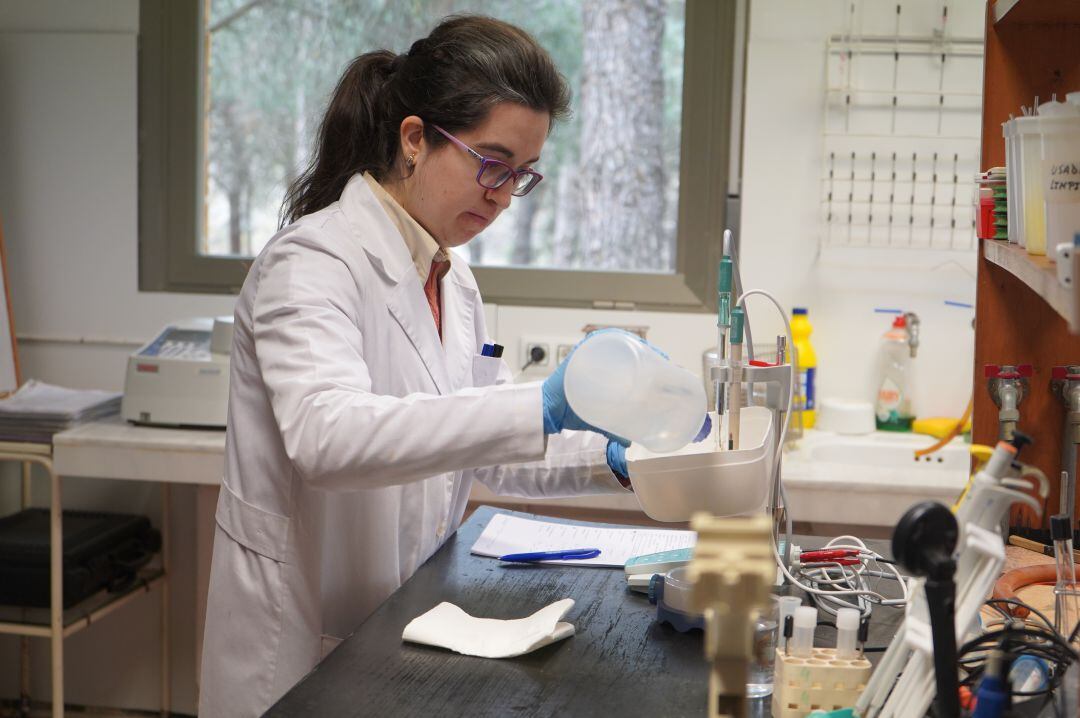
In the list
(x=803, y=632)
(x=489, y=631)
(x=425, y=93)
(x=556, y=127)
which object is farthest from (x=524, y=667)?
(x=556, y=127)

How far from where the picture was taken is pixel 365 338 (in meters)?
1.48

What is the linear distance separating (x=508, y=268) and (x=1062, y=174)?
201cm

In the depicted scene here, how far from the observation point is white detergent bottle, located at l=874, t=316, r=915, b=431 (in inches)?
105

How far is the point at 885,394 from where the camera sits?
2684 millimetres

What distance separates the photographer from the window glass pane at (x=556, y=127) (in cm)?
288

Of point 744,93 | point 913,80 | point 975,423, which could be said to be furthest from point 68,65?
point 975,423

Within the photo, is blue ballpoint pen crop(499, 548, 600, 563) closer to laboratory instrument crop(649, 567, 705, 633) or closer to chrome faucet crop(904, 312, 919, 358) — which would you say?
laboratory instrument crop(649, 567, 705, 633)

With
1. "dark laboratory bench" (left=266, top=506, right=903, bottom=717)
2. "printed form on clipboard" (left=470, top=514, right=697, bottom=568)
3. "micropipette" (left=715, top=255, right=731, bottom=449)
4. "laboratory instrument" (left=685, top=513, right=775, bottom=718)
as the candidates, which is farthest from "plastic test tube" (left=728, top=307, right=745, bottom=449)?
"laboratory instrument" (left=685, top=513, right=775, bottom=718)

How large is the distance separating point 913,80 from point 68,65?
7.36 ft

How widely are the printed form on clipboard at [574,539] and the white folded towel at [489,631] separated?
291 millimetres

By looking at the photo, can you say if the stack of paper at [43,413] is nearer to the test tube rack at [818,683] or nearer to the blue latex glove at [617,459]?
the blue latex glove at [617,459]

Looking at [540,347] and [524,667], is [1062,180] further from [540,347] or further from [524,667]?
[540,347]

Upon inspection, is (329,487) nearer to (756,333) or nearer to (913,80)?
(756,333)

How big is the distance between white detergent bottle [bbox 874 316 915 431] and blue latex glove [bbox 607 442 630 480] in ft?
4.49
